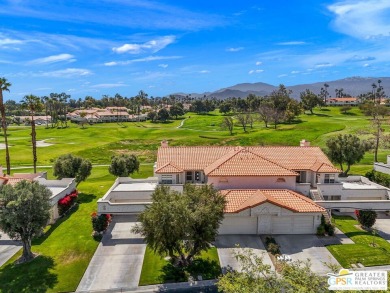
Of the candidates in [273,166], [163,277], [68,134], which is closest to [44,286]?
[163,277]

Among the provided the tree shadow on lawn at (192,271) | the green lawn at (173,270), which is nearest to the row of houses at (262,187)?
the green lawn at (173,270)

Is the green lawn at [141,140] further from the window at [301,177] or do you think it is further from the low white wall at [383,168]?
the window at [301,177]

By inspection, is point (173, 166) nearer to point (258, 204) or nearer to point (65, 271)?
point (258, 204)

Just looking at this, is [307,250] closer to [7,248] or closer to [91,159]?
[7,248]

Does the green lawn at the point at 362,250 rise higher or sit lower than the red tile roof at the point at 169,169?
lower

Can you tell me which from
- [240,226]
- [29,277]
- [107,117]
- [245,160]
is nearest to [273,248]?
[240,226]

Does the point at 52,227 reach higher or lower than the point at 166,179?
lower
